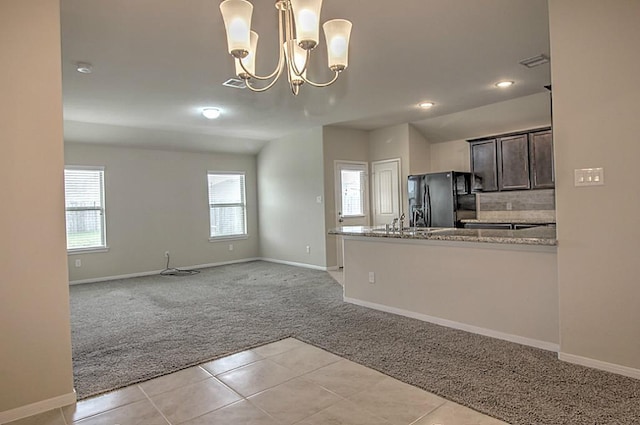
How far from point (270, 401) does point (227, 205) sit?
20.3ft

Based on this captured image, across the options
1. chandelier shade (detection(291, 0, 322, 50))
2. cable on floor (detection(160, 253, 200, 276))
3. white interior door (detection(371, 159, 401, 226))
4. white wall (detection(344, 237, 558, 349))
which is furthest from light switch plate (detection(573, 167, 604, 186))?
cable on floor (detection(160, 253, 200, 276))

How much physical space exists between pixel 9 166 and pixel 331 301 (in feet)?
11.1

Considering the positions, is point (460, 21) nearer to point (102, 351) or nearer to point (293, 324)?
point (293, 324)

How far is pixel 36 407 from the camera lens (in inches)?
88.5

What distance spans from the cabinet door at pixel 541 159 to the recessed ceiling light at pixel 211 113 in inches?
176

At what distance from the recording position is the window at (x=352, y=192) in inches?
279

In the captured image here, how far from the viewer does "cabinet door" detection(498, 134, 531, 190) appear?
560 centimetres

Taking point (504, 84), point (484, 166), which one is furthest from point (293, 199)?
point (504, 84)

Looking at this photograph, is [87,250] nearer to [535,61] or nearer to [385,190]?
[385,190]

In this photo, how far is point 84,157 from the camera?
643cm

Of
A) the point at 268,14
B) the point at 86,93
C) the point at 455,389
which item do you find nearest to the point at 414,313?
the point at 455,389

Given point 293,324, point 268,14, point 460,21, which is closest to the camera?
point 268,14

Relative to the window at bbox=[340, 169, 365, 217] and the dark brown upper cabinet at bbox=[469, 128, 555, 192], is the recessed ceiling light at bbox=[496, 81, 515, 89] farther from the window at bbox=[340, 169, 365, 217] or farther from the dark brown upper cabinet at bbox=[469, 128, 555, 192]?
the window at bbox=[340, 169, 365, 217]

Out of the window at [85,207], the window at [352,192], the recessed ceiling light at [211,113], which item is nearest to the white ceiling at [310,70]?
the recessed ceiling light at [211,113]
